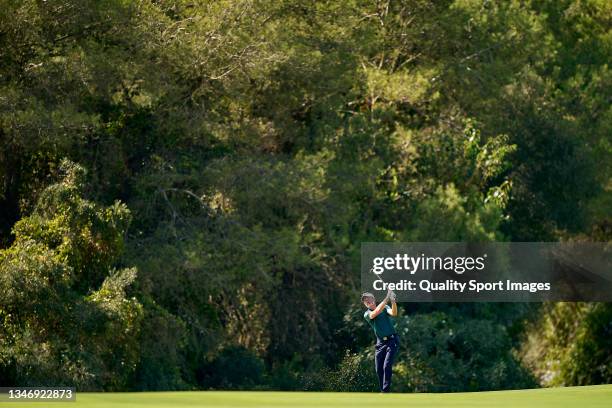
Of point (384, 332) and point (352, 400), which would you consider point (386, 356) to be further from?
point (352, 400)

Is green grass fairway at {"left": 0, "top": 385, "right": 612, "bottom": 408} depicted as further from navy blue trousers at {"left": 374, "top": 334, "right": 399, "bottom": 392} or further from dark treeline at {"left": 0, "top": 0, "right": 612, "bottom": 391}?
dark treeline at {"left": 0, "top": 0, "right": 612, "bottom": 391}

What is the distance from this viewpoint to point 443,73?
3416 cm

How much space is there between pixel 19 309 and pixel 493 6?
57.8ft

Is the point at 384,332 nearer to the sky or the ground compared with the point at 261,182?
nearer to the sky

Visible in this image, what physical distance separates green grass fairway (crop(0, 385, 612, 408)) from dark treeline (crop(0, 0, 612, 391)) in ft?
25.7

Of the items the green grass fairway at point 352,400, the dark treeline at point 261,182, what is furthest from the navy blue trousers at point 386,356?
the dark treeline at point 261,182

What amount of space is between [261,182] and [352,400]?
1341 centimetres

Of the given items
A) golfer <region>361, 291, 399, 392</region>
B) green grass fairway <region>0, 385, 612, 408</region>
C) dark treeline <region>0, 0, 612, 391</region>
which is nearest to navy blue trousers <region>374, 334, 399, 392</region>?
golfer <region>361, 291, 399, 392</region>

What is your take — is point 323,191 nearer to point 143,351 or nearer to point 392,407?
point 143,351

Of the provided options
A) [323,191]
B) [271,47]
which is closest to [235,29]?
[271,47]

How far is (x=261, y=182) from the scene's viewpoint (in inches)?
1115

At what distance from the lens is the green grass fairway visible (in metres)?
14.0

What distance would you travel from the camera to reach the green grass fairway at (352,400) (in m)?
14.0

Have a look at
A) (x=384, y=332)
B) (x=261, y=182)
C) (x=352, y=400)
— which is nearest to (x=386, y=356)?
(x=384, y=332)
